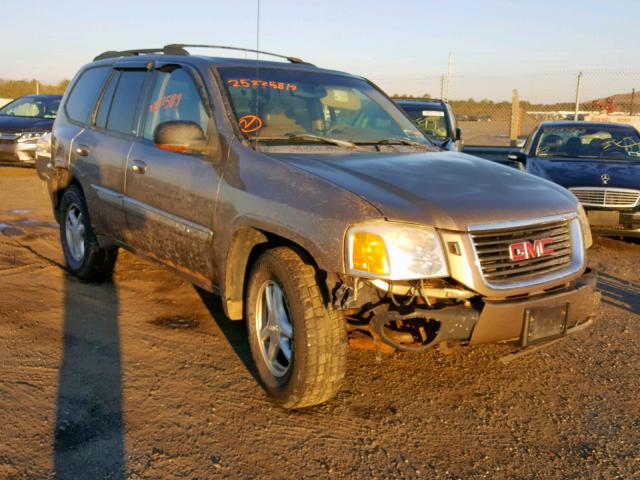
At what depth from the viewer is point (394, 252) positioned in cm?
297

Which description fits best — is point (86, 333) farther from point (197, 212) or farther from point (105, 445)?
point (105, 445)

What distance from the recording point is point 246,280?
12.3 ft

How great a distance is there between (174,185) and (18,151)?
10387mm

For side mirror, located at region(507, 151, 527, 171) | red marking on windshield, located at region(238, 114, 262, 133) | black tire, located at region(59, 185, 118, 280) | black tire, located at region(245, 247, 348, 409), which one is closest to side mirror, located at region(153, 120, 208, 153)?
red marking on windshield, located at region(238, 114, 262, 133)

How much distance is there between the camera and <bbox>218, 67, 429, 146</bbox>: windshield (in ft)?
13.2

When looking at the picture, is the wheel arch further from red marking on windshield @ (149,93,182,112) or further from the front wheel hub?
red marking on windshield @ (149,93,182,112)

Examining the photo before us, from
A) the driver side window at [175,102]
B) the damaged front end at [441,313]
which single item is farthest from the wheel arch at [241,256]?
the driver side window at [175,102]

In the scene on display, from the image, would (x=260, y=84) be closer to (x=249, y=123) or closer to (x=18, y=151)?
(x=249, y=123)

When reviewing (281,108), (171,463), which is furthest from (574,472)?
(281,108)

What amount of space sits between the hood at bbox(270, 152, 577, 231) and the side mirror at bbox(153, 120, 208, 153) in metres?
0.56

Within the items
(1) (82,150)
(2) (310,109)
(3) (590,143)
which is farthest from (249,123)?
(3) (590,143)

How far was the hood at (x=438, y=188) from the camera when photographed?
309 cm

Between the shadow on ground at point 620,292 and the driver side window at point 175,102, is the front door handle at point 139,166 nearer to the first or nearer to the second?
the driver side window at point 175,102

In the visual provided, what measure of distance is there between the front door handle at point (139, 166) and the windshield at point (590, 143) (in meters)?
5.85
